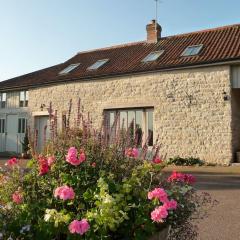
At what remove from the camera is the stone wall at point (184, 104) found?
15523 millimetres

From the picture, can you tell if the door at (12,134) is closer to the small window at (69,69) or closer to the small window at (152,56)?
the small window at (69,69)

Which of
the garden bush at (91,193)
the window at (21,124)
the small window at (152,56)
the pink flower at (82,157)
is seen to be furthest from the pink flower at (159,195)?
the window at (21,124)

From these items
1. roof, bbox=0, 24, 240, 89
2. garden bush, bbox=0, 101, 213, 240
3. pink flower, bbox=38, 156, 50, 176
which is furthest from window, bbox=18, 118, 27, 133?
pink flower, bbox=38, 156, 50, 176

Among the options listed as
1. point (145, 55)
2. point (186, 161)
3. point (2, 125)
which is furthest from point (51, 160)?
point (2, 125)

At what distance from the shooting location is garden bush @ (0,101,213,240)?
9.70 feet

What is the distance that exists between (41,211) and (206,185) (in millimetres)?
7259

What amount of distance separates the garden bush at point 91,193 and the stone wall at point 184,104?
12061 mm

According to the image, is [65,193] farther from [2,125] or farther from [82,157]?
[2,125]

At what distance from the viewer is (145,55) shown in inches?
766

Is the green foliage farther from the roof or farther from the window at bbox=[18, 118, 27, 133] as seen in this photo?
the window at bbox=[18, 118, 27, 133]

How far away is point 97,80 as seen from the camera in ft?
63.5

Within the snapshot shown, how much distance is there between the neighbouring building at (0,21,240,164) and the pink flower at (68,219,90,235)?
13.2 metres

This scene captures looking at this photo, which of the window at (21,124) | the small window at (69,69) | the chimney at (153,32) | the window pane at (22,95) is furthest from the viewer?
the window pane at (22,95)

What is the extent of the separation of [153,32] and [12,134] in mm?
10374
